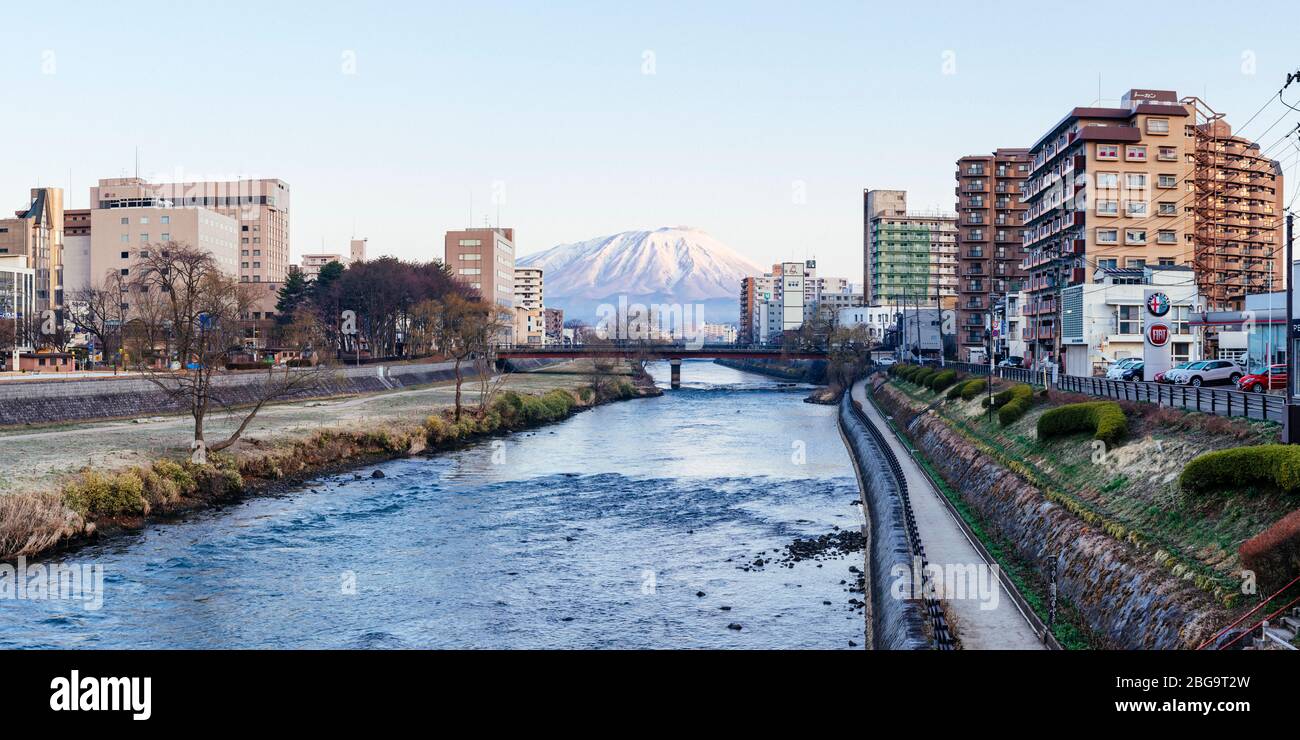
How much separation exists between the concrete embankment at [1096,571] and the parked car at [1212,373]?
18109 mm

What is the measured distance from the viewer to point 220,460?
4588 cm

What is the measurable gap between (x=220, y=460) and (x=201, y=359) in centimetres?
597

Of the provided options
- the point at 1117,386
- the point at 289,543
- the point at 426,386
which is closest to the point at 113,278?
the point at 426,386

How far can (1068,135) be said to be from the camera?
305ft

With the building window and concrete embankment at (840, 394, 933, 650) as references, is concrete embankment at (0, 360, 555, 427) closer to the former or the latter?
concrete embankment at (840, 394, 933, 650)

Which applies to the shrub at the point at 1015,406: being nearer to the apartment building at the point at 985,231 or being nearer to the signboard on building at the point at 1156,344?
the signboard on building at the point at 1156,344

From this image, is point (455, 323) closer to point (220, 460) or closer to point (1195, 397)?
point (220, 460)

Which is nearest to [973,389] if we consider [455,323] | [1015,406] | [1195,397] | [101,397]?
[1015,406]

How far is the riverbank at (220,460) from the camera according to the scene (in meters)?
33.3

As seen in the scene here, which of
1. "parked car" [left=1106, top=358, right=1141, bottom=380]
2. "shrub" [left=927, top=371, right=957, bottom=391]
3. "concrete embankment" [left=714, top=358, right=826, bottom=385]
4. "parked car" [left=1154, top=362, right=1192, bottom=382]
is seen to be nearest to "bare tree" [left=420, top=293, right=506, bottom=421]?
"shrub" [left=927, top=371, right=957, bottom=391]

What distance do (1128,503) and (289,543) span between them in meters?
28.6

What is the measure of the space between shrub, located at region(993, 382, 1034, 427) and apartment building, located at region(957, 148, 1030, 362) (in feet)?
302

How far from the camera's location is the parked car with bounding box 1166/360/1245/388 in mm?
51062
